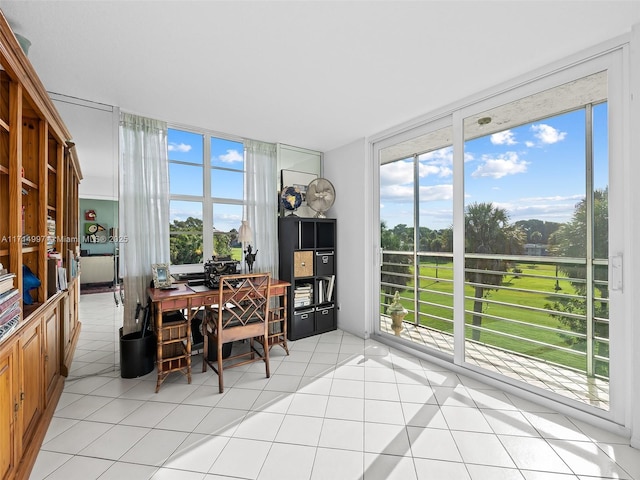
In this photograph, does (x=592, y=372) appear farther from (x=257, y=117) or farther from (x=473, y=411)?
(x=257, y=117)

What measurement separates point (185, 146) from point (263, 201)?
107 cm

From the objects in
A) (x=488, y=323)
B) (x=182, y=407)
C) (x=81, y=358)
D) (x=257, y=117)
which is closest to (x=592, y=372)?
(x=488, y=323)

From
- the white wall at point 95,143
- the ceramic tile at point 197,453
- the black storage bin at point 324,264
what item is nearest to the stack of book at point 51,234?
the white wall at point 95,143

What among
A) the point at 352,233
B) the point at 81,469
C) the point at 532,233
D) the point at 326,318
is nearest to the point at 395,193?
the point at 352,233

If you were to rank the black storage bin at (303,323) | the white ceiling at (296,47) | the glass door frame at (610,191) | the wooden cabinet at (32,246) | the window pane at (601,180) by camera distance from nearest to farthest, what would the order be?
the wooden cabinet at (32,246) < the white ceiling at (296,47) < the glass door frame at (610,191) < the window pane at (601,180) < the black storage bin at (303,323)

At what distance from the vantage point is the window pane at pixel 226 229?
11.5 feet

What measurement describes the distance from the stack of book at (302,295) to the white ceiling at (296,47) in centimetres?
210

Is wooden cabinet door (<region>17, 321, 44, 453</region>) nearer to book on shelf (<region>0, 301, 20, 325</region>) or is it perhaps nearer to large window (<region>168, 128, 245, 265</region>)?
book on shelf (<region>0, 301, 20, 325</region>)

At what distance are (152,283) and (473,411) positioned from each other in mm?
3049

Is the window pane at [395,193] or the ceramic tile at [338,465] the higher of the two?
the window pane at [395,193]

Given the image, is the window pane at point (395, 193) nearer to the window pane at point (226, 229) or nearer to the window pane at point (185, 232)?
the window pane at point (226, 229)

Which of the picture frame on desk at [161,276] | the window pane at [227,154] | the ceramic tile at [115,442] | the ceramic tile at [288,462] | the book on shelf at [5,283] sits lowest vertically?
the ceramic tile at [288,462]

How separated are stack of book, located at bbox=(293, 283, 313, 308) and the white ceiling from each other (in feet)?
6.89

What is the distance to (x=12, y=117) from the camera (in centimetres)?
146
